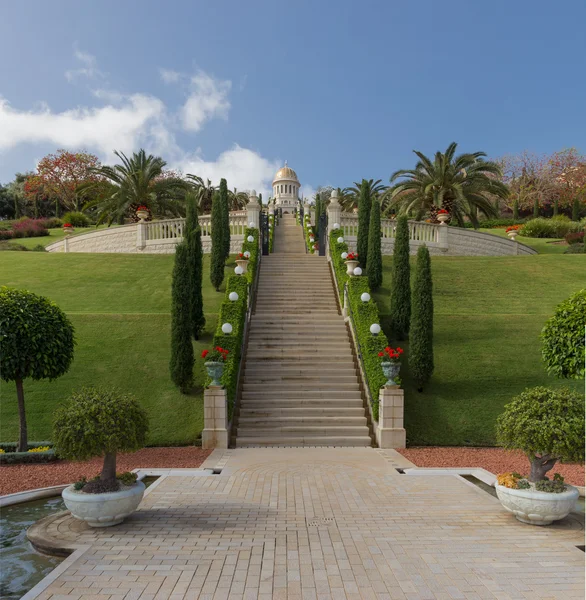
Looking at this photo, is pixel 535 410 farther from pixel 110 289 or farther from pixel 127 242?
pixel 127 242

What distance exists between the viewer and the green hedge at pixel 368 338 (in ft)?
42.7

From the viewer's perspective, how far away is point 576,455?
6.73 meters

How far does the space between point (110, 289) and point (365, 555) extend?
61.7 feet

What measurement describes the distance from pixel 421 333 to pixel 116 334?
9878 mm

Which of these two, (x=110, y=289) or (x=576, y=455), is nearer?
(x=576, y=455)

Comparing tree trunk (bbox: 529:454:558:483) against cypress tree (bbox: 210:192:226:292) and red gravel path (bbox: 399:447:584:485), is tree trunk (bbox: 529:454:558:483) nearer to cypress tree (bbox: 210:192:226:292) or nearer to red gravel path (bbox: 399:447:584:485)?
red gravel path (bbox: 399:447:584:485)

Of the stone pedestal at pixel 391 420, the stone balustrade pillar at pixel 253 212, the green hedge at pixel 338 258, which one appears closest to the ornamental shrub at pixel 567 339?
the stone pedestal at pixel 391 420

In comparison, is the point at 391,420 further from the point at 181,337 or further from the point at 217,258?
the point at 217,258

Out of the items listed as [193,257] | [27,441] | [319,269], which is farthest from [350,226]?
[27,441]

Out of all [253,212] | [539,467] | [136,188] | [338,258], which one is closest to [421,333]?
[539,467]

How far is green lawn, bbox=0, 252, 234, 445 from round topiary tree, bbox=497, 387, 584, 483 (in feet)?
25.6

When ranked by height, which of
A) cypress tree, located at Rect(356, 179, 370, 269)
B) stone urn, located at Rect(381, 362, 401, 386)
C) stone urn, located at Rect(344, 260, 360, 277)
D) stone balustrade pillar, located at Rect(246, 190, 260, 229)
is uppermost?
stone balustrade pillar, located at Rect(246, 190, 260, 229)

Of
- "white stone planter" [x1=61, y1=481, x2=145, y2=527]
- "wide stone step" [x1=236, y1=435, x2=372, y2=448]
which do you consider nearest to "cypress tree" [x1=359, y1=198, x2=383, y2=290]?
"wide stone step" [x1=236, y1=435, x2=372, y2=448]

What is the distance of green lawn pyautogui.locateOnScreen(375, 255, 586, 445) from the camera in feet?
42.1
